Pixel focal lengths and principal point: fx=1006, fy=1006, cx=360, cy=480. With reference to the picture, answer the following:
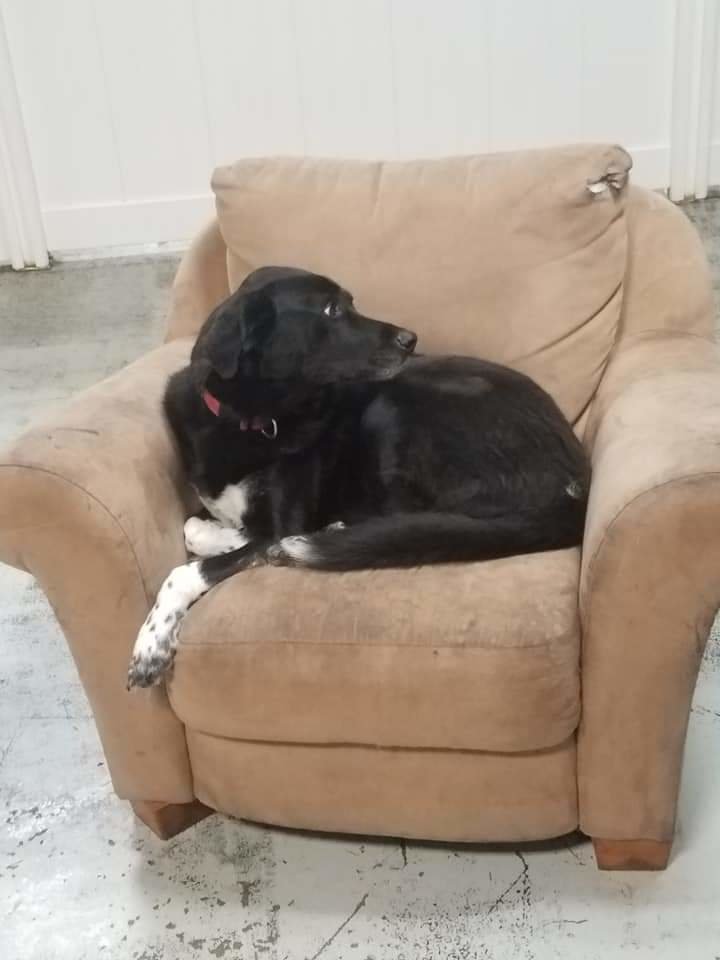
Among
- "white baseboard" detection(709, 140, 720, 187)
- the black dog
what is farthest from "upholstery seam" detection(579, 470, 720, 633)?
"white baseboard" detection(709, 140, 720, 187)

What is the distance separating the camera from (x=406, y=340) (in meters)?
1.73

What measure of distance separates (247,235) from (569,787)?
118cm

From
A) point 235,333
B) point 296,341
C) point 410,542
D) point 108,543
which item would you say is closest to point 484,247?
point 296,341

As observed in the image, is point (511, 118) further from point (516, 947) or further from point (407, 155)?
point (516, 947)

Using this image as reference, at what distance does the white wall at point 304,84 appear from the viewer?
3.10m

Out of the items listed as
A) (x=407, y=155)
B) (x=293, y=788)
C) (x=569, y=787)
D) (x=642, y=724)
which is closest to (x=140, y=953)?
(x=293, y=788)

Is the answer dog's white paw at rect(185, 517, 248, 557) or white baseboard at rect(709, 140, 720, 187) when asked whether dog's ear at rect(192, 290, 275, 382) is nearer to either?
dog's white paw at rect(185, 517, 248, 557)

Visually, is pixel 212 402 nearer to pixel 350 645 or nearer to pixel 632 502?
pixel 350 645

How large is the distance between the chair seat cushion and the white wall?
7.08ft

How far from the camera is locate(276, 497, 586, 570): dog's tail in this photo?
1497 mm

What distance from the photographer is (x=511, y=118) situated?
10.6 feet

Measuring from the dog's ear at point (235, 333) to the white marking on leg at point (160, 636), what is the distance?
0.36 meters

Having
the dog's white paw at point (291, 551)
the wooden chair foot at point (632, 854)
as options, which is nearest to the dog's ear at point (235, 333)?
the dog's white paw at point (291, 551)

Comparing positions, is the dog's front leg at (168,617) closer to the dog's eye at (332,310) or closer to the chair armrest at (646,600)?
the dog's eye at (332,310)
